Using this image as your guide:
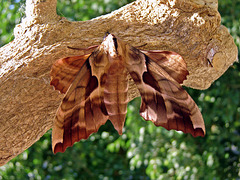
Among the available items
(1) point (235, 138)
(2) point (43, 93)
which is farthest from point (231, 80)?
(2) point (43, 93)

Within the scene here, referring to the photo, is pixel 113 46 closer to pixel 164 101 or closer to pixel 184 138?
pixel 164 101

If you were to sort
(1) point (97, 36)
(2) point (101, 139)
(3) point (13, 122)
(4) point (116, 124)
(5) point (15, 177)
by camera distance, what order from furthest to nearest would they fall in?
(2) point (101, 139) → (5) point (15, 177) → (1) point (97, 36) → (3) point (13, 122) → (4) point (116, 124)

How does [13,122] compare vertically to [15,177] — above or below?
above

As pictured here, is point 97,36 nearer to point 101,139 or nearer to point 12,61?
point 12,61

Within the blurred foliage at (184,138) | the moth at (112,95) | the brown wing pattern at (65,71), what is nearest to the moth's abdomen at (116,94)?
the moth at (112,95)

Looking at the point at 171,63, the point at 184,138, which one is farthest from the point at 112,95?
the point at 184,138

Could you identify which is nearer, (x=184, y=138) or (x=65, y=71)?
(x=65, y=71)

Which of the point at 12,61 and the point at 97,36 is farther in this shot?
the point at 97,36

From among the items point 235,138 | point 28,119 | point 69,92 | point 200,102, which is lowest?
point 235,138
